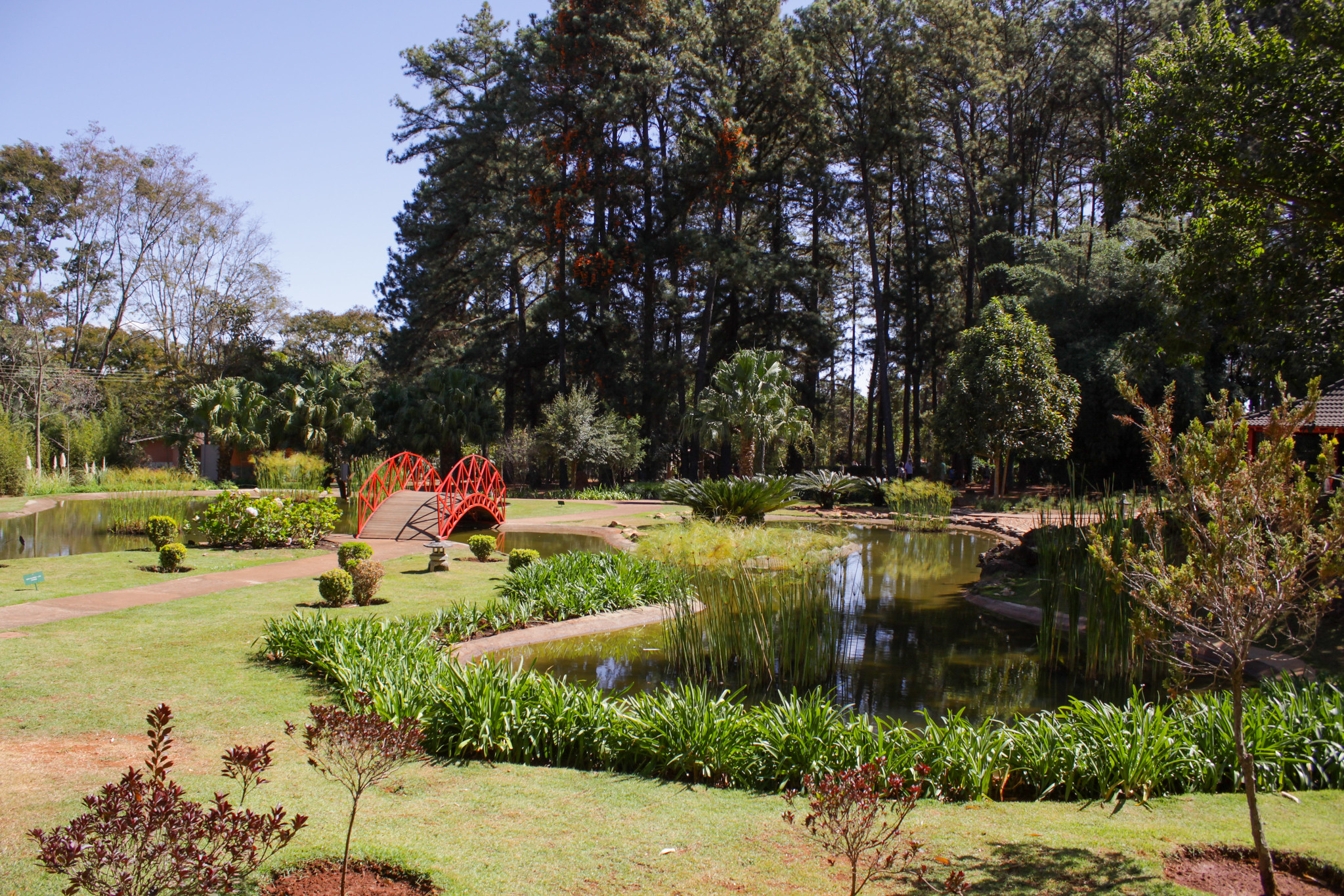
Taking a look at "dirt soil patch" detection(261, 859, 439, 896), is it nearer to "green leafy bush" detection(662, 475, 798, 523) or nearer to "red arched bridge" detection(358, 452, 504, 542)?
"red arched bridge" detection(358, 452, 504, 542)

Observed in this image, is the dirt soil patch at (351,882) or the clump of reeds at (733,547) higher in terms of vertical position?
the clump of reeds at (733,547)

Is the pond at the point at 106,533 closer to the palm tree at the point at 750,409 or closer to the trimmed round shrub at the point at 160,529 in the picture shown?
the trimmed round shrub at the point at 160,529

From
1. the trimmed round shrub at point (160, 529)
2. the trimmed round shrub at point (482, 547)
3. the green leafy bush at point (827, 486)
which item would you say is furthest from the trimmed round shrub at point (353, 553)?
→ the green leafy bush at point (827, 486)

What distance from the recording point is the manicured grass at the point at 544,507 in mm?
22312

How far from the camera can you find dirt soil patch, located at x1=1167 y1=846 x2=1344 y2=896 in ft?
11.3

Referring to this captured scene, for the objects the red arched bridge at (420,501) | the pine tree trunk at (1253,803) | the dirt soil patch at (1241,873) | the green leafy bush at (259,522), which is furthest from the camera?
the red arched bridge at (420,501)

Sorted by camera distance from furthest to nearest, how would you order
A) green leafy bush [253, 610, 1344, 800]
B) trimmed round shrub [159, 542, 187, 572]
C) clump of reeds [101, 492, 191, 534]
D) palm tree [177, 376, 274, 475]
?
palm tree [177, 376, 274, 475] < clump of reeds [101, 492, 191, 534] < trimmed round shrub [159, 542, 187, 572] < green leafy bush [253, 610, 1344, 800]

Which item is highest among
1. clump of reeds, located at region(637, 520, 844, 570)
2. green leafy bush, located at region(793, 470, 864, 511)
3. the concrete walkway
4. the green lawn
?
green leafy bush, located at region(793, 470, 864, 511)

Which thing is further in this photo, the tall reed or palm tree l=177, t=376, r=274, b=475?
palm tree l=177, t=376, r=274, b=475

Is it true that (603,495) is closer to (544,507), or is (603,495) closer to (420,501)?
(544,507)

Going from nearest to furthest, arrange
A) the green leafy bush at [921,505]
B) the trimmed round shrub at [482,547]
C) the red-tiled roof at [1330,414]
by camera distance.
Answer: the trimmed round shrub at [482,547] < the red-tiled roof at [1330,414] < the green leafy bush at [921,505]

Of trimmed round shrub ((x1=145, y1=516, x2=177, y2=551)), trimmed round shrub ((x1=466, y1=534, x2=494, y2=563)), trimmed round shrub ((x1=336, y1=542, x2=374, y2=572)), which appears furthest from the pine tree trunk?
trimmed round shrub ((x1=145, y1=516, x2=177, y2=551))

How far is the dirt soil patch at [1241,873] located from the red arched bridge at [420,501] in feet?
45.6

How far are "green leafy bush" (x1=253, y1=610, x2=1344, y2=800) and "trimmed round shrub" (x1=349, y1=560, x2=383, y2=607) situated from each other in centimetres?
397
